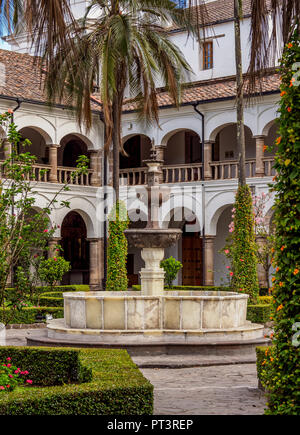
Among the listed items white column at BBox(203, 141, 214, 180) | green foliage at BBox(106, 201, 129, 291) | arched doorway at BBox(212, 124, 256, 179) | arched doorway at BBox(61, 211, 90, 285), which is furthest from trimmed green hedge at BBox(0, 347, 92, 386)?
arched doorway at BBox(61, 211, 90, 285)

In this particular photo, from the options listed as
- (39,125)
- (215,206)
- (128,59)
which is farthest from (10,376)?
(215,206)

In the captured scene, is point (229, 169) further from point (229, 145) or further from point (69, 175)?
point (69, 175)

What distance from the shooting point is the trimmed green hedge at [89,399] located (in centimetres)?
571

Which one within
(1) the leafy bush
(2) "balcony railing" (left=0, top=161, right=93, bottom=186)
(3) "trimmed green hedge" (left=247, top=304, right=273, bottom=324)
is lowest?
(1) the leafy bush

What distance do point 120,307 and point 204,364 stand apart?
1.81 metres

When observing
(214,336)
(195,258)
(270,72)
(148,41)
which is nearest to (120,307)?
(214,336)

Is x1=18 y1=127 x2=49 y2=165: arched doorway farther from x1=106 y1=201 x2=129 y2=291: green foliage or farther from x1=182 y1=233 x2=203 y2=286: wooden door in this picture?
x1=106 y1=201 x2=129 y2=291: green foliage

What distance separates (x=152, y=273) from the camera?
12.7m

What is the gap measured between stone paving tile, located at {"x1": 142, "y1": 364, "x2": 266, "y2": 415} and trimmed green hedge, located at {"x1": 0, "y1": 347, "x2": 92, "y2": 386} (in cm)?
101

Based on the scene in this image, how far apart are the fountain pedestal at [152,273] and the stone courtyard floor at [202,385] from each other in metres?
1.98

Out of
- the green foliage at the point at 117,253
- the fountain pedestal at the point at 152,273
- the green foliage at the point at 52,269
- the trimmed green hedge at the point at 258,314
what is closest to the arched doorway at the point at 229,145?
the green foliage at the point at 117,253

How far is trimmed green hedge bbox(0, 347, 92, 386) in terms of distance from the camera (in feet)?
25.7

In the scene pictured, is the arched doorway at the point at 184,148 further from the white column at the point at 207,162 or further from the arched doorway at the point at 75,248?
the arched doorway at the point at 75,248

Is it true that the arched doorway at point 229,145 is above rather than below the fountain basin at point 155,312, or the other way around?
above
